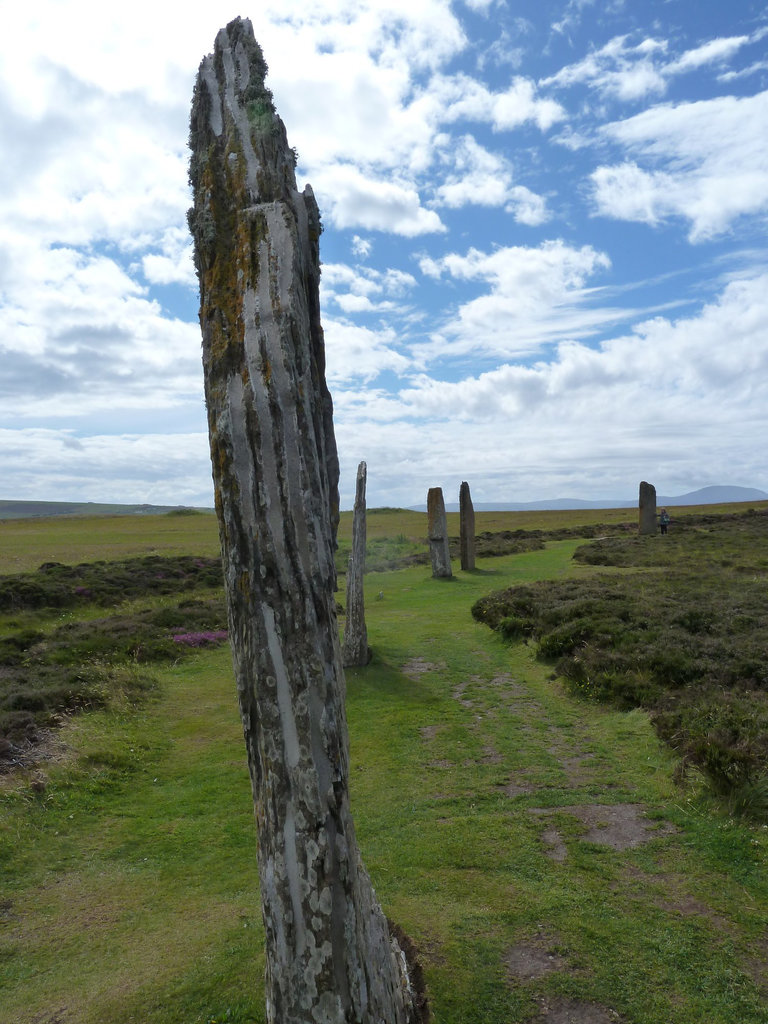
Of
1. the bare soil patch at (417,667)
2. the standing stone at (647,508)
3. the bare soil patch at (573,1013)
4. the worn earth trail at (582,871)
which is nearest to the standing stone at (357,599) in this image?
the bare soil patch at (417,667)

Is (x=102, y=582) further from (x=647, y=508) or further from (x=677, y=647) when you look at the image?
(x=647, y=508)

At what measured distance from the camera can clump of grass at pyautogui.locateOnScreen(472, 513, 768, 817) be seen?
8508 mm

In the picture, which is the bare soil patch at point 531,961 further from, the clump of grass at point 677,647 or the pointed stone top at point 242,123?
the pointed stone top at point 242,123

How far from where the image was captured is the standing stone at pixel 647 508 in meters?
38.8

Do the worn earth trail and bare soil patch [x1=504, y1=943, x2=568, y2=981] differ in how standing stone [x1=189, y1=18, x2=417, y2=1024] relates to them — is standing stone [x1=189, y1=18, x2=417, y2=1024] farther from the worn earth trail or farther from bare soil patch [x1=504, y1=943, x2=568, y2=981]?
the worn earth trail

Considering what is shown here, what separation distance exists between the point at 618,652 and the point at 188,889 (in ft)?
28.1

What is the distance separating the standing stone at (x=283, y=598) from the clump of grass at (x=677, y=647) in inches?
212

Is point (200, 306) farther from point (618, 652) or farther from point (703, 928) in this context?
point (618, 652)

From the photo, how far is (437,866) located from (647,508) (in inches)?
1386

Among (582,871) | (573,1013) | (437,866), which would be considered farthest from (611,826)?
(573,1013)

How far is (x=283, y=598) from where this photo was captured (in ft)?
12.7

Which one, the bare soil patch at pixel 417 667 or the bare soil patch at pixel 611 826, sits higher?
the bare soil patch at pixel 417 667

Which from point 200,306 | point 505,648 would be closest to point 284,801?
point 200,306

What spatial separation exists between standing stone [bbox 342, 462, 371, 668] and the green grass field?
1.51m
